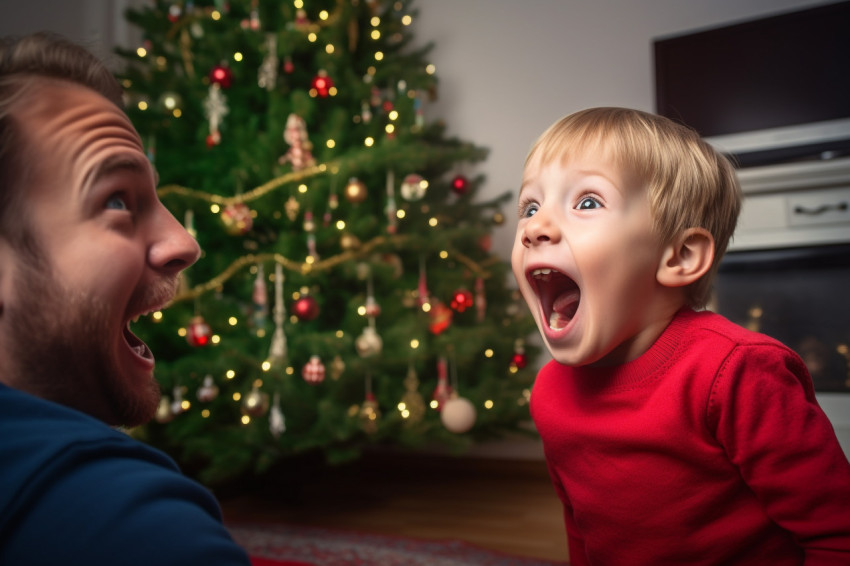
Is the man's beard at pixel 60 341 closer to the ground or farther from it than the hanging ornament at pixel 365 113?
farther from it

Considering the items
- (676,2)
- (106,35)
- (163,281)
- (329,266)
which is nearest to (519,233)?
(163,281)

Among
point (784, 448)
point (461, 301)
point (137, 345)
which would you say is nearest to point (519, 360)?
point (461, 301)

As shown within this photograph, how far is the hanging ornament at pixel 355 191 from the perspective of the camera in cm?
223

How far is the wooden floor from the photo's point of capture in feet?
6.79

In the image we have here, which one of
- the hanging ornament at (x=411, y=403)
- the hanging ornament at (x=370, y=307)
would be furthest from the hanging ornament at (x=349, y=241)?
the hanging ornament at (x=411, y=403)

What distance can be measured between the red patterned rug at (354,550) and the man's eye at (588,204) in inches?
47.4

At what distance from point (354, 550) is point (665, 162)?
1.44 meters

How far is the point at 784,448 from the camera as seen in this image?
70 cm

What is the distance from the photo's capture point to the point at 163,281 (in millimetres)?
514

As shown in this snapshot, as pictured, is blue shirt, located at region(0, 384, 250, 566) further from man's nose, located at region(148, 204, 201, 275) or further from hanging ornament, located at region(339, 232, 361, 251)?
hanging ornament, located at region(339, 232, 361, 251)

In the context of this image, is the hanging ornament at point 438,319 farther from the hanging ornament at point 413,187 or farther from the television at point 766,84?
the television at point 766,84

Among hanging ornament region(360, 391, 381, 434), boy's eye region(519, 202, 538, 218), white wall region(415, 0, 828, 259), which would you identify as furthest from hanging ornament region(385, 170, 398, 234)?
boy's eye region(519, 202, 538, 218)

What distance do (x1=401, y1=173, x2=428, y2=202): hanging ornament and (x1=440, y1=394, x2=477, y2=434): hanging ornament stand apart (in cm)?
74

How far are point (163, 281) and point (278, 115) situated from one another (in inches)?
77.3
